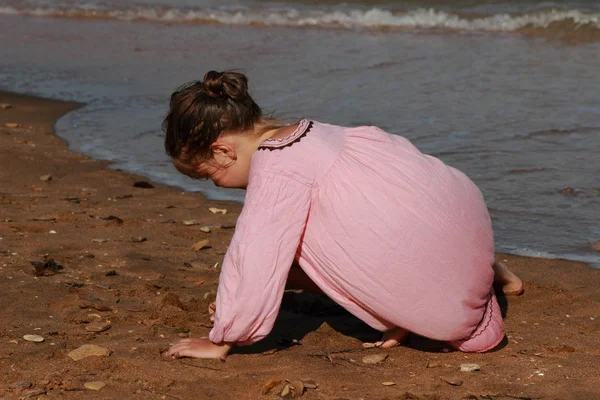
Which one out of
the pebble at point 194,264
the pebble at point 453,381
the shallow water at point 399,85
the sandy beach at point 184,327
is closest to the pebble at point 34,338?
the sandy beach at point 184,327

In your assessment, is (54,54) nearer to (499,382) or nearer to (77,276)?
(77,276)

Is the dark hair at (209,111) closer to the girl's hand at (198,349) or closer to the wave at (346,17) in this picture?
the girl's hand at (198,349)

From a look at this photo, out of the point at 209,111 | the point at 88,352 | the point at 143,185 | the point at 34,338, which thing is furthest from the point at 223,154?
the point at 143,185

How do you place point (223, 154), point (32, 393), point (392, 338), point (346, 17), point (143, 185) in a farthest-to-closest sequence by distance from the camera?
point (346, 17) < point (143, 185) < point (392, 338) < point (223, 154) < point (32, 393)

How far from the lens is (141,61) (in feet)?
35.6

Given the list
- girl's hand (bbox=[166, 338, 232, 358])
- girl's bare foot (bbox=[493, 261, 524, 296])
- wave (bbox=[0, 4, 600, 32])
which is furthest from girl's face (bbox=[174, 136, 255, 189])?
wave (bbox=[0, 4, 600, 32])

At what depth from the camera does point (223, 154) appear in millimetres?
3057

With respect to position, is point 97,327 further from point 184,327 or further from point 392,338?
point 392,338

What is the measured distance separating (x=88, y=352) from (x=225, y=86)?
952 mm

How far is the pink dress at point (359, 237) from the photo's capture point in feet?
9.46

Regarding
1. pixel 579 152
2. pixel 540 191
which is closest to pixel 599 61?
pixel 579 152

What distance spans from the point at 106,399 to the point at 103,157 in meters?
3.97

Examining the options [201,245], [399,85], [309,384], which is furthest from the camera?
[399,85]

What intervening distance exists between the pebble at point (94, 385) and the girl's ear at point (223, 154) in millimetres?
796
